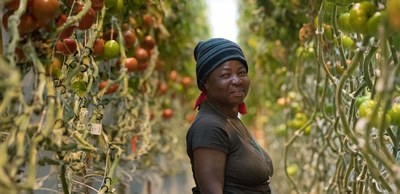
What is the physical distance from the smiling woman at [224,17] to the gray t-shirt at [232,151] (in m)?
3.02

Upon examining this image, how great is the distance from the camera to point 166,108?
309 cm

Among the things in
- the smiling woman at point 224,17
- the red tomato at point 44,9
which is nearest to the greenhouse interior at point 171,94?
the red tomato at point 44,9

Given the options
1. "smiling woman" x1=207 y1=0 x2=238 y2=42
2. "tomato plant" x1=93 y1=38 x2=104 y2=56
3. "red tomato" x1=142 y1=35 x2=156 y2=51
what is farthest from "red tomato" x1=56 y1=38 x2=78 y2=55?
"smiling woman" x1=207 y1=0 x2=238 y2=42

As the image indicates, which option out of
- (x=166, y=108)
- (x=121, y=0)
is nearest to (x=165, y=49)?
(x=166, y=108)

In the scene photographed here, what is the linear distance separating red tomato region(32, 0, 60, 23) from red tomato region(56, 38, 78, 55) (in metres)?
0.23

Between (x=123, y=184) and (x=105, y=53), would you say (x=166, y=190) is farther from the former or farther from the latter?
(x=105, y=53)

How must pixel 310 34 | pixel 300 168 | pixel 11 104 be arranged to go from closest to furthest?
pixel 11 104 < pixel 310 34 < pixel 300 168

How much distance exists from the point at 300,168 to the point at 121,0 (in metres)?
1.44

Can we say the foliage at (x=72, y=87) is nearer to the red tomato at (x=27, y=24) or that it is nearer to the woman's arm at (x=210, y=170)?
the red tomato at (x=27, y=24)

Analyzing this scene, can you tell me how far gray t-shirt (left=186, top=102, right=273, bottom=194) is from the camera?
4.30ft

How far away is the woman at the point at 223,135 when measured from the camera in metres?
1.29

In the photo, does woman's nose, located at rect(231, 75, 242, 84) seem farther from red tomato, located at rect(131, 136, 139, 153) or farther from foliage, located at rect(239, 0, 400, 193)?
red tomato, located at rect(131, 136, 139, 153)

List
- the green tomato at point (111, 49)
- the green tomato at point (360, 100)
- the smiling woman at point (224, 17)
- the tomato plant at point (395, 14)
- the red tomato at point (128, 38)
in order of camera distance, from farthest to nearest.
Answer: the smiling woman at point (224, 17) < the red tomato at point (128, 38) < the green tomato at point (111, 49) < the green tomato at point (360, 100) < the tomato plant at point (395, 14)

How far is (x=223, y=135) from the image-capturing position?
133 cm
